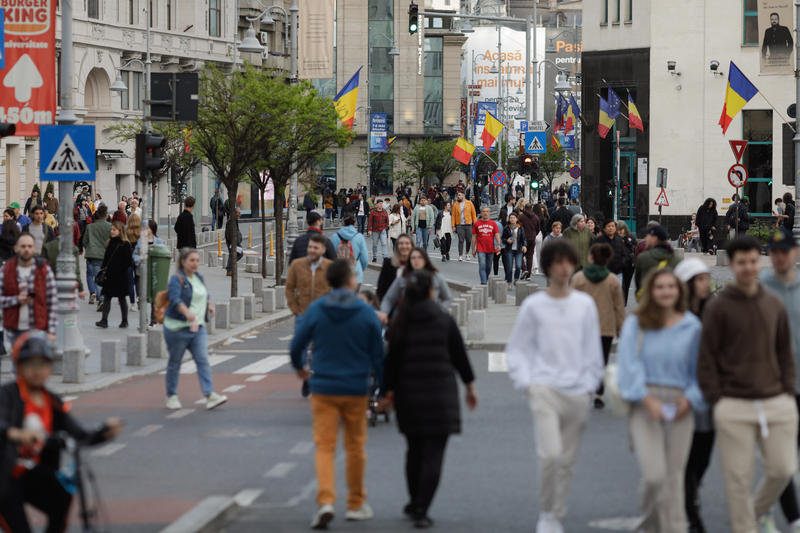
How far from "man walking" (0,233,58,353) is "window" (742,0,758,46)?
4139 cm

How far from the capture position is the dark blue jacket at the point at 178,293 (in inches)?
589

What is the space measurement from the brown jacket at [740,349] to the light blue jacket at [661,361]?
0.34 feet

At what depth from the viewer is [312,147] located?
35312 mm

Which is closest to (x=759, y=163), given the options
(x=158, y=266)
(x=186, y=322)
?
(x=158, y=266)

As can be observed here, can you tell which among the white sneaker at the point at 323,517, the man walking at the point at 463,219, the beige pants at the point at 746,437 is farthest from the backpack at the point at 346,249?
the man walking at the point at 463,219

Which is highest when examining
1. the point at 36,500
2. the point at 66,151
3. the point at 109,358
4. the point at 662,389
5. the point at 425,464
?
the point at 66,151

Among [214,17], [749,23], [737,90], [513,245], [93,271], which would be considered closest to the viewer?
[93,271]

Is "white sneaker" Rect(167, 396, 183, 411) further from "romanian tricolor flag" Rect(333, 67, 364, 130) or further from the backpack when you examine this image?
"romanian tricolor flag" Rect(333, 67, 364, 130)

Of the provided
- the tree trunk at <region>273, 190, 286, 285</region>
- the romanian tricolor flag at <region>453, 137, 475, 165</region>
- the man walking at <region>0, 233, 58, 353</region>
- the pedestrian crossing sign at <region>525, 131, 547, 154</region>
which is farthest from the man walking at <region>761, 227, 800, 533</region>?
the romanian tricolor flag at <region>453, 137, 475, 165</region>

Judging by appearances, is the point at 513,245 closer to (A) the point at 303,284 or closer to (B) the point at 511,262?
(B) the point at 511,262

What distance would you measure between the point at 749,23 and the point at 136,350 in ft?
128

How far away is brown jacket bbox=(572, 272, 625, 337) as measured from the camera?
1446cm

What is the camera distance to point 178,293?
49.2ft

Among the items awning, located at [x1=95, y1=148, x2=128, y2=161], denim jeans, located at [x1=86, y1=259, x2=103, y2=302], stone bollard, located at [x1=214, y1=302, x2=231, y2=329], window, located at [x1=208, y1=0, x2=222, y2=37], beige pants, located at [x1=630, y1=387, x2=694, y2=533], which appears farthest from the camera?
window, located at [x1=208, y1=0, x2=222, y2=37]
